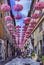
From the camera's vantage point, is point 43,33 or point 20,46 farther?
point 20,46

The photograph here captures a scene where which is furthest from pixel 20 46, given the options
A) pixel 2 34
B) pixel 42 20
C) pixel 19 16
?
pixel 19 16

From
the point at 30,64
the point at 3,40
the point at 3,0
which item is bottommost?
the point at 30,64

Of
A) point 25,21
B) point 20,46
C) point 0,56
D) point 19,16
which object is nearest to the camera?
point 19,16

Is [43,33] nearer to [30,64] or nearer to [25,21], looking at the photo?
[25,21]

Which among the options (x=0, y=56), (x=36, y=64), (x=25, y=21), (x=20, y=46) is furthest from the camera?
(x=20, y=46)

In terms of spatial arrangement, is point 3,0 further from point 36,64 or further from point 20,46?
point 20,46

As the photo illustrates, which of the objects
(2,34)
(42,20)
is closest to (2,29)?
(2,34)

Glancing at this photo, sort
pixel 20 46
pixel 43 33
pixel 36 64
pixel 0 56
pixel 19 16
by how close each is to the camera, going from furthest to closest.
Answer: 1. pixel 20 46
2. pixel 0 56
3. pixel 43 33
4. pixel 19 16
5. pixel 36 64

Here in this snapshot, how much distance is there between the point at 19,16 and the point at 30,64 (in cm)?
294

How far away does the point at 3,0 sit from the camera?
74.8 ft

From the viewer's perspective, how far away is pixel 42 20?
62.1 feet

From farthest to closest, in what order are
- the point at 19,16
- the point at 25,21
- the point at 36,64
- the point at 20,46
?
the point at 20,46 → the point at 25,21 → the point at 19,16 → the point at 36,64

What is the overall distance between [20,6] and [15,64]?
9.36 ft

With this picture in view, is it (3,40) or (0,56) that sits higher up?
(3,40)
